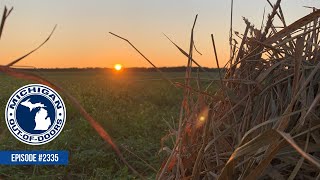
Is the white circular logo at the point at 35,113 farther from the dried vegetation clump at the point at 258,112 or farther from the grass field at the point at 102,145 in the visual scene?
the dried vegetation clump at the point at 258,112

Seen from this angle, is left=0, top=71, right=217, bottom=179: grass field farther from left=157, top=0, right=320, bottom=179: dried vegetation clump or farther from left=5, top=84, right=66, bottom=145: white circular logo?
left=157, top=0, right=320, bottom=179: dried vegetation clump

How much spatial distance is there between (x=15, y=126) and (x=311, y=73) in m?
10.2

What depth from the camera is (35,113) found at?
12.8 metres

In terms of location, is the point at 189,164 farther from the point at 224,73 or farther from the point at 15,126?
the point at 15,126

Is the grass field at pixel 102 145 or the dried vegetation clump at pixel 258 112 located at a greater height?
the dried vegetation clump at pixel 258 112

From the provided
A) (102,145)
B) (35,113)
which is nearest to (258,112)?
(102,145)

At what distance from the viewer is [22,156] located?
26.3 feet

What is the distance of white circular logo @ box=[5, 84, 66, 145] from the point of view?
10.3 metres

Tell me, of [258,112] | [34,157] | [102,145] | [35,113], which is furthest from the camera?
[35,113]

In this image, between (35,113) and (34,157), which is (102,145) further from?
(35,113)

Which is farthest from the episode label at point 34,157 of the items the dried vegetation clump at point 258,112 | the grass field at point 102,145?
the dried vegetation clump at point 258,112

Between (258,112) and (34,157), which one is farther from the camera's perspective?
(34,157)

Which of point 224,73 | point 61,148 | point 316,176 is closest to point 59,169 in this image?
point 61,148

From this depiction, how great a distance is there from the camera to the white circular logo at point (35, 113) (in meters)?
10.3
